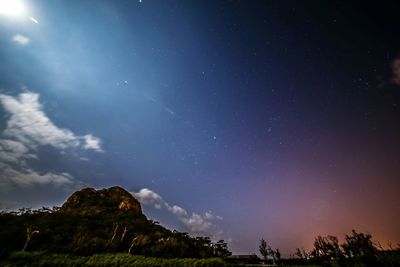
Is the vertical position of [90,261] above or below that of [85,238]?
below

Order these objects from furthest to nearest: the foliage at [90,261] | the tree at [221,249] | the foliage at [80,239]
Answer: the tree at [221,249] < the foliage at [80,239] < the foliage at [90,261]

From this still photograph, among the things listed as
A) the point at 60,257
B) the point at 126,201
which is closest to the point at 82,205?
the point at 126,201

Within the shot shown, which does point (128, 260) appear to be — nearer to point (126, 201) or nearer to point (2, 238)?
point (2, 238)

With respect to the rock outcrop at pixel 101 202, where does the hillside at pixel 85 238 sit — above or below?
below

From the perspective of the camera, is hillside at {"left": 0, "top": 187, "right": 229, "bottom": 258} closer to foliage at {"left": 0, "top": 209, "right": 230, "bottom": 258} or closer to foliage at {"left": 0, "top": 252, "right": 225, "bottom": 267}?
foliage at {"left": 0, "top": 209, "right": 230, "bottom": 258}

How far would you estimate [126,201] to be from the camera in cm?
7125

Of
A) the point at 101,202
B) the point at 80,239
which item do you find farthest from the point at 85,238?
the point at 101,202

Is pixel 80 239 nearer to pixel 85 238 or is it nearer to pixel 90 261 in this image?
pixel 85 238

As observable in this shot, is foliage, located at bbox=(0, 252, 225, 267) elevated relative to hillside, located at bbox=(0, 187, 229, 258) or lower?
lower

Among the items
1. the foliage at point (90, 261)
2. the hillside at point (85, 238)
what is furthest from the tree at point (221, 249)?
the foliage at point (90, 261)

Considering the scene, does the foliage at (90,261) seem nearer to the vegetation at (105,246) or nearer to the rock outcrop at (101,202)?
the vegetation at (105,246)

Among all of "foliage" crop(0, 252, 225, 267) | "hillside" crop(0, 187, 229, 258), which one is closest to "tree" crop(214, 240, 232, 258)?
"hillside" crop(0, 187, 229, 258)

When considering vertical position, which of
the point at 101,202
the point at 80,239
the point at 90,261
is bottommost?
the point at 90,261

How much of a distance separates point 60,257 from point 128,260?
22.6ft
